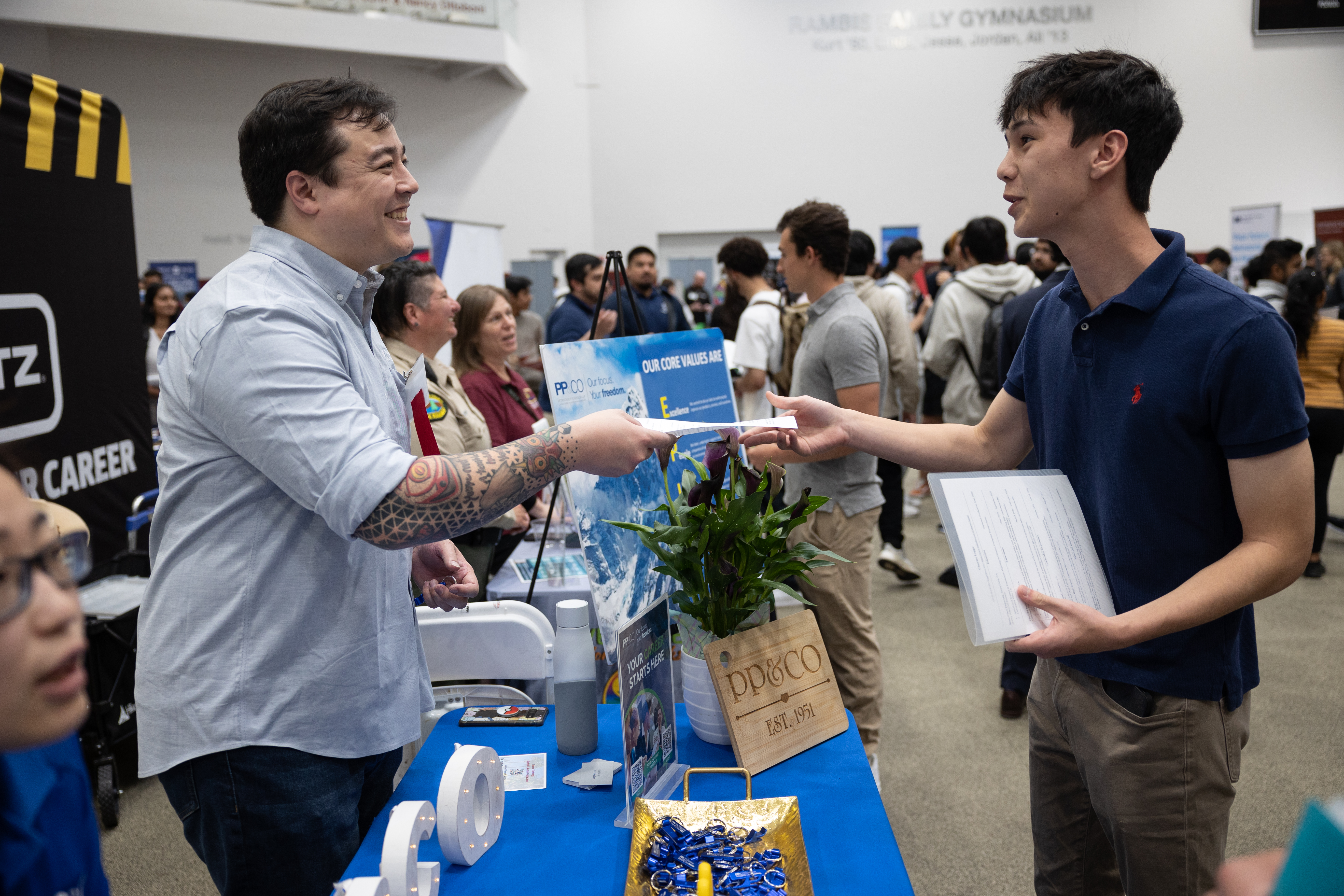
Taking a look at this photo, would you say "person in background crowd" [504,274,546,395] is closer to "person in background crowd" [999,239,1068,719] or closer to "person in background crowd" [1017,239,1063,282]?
"person in background crowd" [1017,239,1063,282]

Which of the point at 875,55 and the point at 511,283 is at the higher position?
the point at 875,55

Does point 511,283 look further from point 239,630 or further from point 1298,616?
point 239,630

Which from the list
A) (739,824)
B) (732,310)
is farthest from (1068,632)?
(732,310)

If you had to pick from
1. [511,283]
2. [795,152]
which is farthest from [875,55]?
[511,283]

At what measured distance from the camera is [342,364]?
121cm

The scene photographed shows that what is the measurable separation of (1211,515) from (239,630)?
1.38 m

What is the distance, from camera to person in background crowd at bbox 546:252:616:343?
5.06 metres

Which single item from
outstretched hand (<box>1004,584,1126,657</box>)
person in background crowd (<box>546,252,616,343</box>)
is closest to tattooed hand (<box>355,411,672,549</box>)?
outstretched hand (<box>1004,584,1126,657</box>)

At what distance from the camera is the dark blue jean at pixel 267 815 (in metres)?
1.19

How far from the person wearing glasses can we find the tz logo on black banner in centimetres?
277

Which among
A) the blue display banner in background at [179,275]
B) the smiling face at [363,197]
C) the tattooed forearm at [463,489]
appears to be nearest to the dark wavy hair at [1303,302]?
the tattooed forearm at [463,489]

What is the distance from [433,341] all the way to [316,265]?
6.66ft

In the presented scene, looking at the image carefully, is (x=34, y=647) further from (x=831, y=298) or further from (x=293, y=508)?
(x=831, y=298)

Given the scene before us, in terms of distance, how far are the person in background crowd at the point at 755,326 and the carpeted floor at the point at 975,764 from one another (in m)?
1.37
